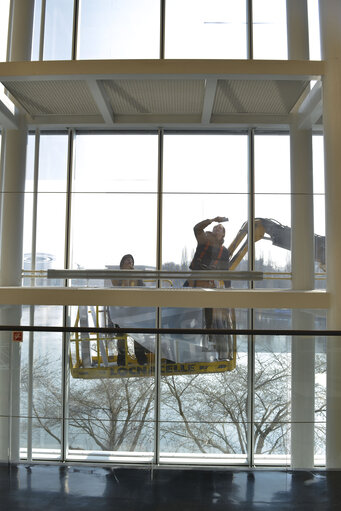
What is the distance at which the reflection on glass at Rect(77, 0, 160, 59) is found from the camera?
22.6 feet

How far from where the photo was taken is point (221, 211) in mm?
5195

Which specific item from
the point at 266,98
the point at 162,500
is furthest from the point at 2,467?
the point at 266,98

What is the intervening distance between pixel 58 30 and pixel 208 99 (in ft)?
9.40

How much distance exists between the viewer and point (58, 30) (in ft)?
22.7

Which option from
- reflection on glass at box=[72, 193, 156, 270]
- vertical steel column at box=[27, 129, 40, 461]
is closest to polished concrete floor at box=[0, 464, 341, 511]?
vertical steel column at box=[27, 129, 40, 461]

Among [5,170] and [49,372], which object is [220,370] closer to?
[49,372]

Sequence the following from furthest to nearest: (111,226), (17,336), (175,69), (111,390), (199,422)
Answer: (111,226)
(111,390)
(175,69)
(199,422)
(17,336)

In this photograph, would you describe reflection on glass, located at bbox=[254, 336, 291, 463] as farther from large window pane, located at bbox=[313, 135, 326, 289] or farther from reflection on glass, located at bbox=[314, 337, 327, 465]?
large window pane, located at bbox=[313, 135, 326, 289]

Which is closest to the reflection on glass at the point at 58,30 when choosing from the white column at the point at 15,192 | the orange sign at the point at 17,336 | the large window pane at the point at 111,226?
the white column at the point at 15,192

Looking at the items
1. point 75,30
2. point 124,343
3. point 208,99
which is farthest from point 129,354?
point 75,30

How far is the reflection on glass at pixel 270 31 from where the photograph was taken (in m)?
6.70

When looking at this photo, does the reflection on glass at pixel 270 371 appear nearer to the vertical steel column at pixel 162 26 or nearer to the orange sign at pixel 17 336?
the orange sign at pixel 17 336

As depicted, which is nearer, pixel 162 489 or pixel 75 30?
pixel 162 489

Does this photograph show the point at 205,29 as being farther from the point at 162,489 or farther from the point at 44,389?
the point at 162,489
